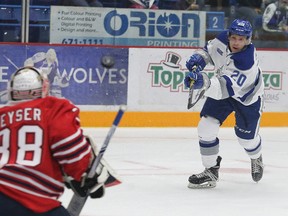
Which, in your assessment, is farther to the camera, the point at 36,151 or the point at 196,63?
the point at 196,63

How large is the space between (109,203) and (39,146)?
228 cm

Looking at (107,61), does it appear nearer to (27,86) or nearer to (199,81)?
(199,81)

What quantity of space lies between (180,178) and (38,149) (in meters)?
3.29

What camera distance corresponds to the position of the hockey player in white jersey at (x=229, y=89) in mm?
5602

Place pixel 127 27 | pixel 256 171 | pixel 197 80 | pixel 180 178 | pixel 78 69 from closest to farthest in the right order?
pixel 197 80 → pixel 256 171 → pixel 180 178 → pixel 78 69 → pixel 127 27

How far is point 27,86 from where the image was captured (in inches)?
118

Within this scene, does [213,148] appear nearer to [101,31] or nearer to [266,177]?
[266,177]

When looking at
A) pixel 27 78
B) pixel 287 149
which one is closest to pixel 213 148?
pixel 287 149

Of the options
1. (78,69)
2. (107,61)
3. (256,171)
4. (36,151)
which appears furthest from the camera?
(107,61)

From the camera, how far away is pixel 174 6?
31.7 ft

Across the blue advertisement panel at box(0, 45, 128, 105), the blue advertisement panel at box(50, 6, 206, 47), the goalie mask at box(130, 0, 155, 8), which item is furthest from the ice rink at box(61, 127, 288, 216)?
the goalie mask at box(130, 0, 155, 8)

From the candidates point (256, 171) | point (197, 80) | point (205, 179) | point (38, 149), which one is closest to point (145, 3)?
point (256, 171)

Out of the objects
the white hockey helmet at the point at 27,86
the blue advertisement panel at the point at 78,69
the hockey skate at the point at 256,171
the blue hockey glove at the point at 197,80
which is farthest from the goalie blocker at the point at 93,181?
the blue advertisement panel at the point at 78,69

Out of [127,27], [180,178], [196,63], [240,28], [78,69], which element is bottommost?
[180,178]
